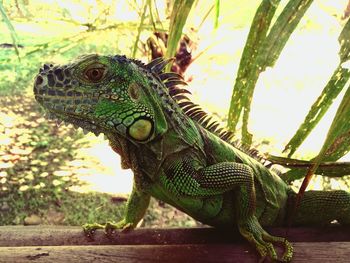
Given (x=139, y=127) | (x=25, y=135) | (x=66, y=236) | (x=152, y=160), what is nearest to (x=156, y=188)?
(x=152, y=160)

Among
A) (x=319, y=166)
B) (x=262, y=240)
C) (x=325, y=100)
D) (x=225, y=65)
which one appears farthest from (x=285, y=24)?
(x=225, y=65)

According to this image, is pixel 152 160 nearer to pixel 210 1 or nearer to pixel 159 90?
pixel 159 90

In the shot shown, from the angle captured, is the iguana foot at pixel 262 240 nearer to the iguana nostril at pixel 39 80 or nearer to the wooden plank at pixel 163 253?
the wooden plank at pixel 163 253

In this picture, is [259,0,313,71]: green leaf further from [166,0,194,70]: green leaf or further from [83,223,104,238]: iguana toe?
[83,223,104,238]: iguana toe

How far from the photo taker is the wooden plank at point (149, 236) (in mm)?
1778

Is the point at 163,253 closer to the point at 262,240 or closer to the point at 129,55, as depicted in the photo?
the point at 262,240

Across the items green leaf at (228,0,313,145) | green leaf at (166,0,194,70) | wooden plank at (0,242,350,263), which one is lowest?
wooden plank at (0,242,350,263)

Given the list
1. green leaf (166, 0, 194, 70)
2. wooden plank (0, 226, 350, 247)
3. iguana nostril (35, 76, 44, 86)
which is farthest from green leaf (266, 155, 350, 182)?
iguana nostril (35, 76, 44, 86)

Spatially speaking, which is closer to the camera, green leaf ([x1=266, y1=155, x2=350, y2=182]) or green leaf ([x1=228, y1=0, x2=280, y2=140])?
green leaf ([x1=228, y1=0, x2=280, y2=140])

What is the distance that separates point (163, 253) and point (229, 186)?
37 cm

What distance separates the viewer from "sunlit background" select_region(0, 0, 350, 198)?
394 cm

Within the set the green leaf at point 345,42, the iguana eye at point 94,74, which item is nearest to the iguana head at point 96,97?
the iguana eye at point 94,74

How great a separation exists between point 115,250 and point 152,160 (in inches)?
14.0

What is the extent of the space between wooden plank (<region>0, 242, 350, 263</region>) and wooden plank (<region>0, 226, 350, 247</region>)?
177 millimetres
